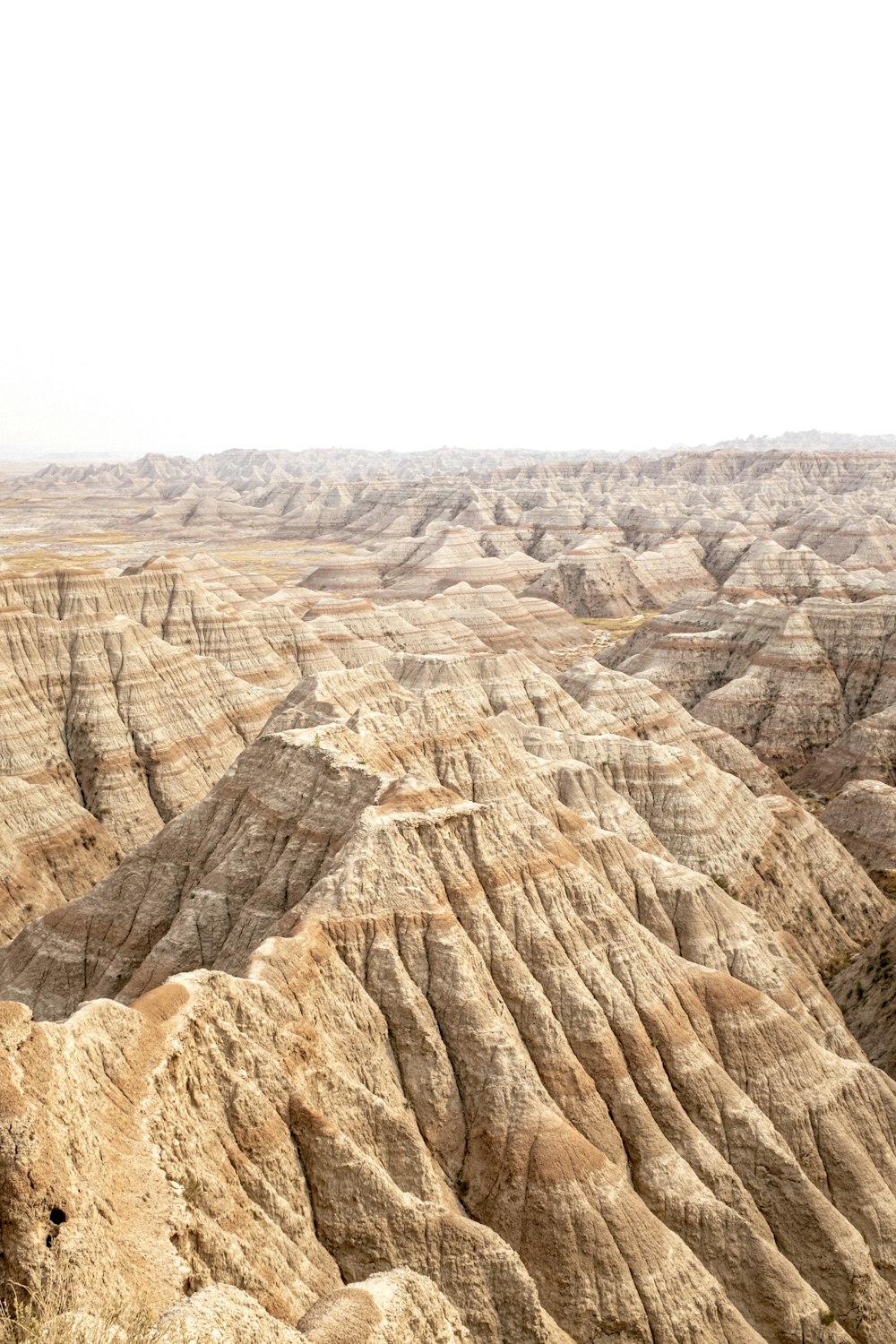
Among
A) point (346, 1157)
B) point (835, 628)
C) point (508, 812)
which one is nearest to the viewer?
point (346, 1157)

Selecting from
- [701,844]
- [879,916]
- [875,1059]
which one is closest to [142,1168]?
[875,1059]

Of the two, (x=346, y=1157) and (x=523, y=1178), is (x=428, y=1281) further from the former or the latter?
(x=523, y=1178)

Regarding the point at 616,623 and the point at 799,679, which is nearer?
the point at 799,679

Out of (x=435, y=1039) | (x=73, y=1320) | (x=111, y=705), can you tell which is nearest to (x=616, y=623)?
(x=111, y=705)

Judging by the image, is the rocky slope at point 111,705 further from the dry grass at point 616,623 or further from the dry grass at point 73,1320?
the dry grass at point 616,623

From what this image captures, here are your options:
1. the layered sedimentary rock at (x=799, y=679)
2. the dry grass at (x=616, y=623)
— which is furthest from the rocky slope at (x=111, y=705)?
the dry grass at (x=616, y=623)

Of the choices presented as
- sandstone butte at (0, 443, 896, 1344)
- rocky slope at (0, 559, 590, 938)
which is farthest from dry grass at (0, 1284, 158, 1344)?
rocky slope at (0, 559, 590, 938)

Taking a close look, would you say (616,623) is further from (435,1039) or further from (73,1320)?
(73,1320)

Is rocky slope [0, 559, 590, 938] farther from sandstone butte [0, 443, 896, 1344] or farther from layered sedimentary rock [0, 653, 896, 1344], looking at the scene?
layered sedimentary rock [0, 653, 896, 1344]
